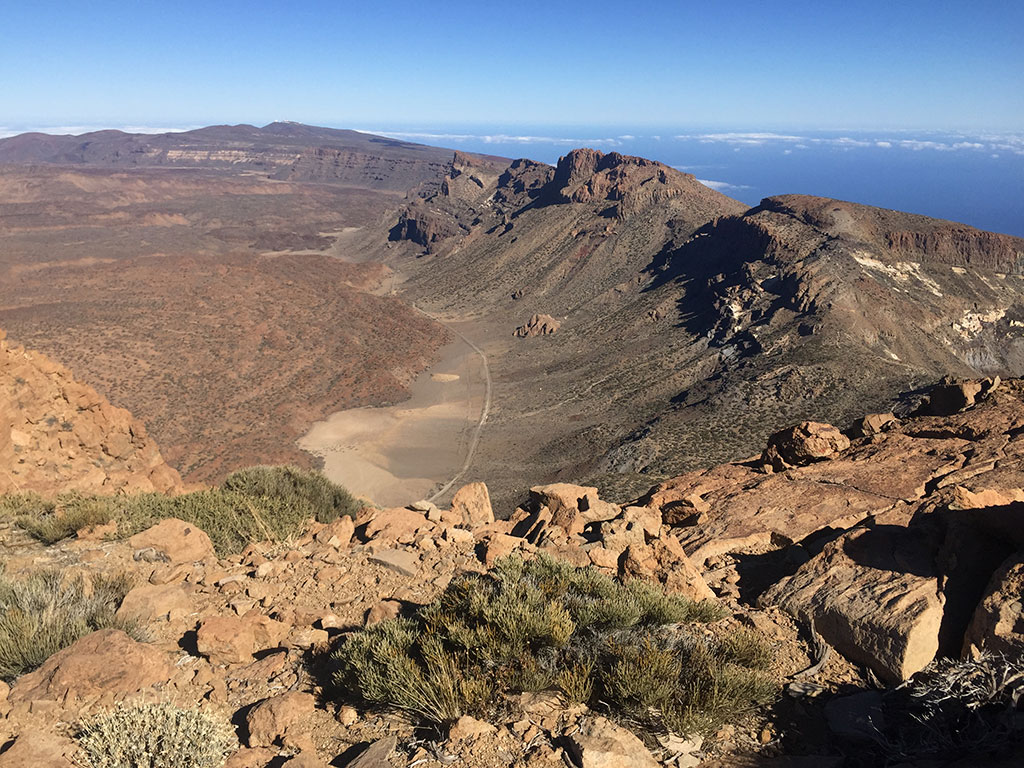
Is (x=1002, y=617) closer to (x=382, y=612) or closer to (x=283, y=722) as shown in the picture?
(x=382, y=612)

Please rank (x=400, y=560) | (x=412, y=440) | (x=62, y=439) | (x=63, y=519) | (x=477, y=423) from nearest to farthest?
(x=400, y=560) < (x=63, y=519) < (x=62, y=439) < (x=412, y=440) < (x=477, y=423)

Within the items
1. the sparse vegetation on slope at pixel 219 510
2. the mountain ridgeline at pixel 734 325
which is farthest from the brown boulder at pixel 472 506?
the mountain ridgeline at pixel 734 325

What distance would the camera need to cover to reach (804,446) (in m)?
12.6

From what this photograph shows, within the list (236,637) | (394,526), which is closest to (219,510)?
(394,526)

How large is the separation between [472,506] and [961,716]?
8259 mm

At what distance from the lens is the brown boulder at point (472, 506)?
36.7ft

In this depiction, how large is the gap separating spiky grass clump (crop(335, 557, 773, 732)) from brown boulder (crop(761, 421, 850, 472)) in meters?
7.95

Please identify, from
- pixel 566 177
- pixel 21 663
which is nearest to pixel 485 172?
pixel 566 177

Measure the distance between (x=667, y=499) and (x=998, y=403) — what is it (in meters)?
7.60

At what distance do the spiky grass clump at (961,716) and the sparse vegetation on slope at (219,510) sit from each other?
26.1ft

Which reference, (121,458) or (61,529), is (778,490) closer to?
(61,529)

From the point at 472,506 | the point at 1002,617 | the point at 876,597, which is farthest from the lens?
the point at 472,506

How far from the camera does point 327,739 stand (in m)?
4.42

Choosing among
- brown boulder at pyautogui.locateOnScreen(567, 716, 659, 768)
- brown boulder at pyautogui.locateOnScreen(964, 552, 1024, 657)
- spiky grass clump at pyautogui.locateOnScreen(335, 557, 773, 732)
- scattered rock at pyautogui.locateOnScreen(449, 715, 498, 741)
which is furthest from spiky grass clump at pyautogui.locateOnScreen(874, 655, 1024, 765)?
scattered rock at pyautogui.locateOnScreen(449, 715, 498, 741)
